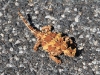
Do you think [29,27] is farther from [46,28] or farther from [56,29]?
[56,29]

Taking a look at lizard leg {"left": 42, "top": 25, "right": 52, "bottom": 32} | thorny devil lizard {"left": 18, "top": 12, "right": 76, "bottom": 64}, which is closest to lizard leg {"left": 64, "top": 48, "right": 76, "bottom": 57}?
thorny devil lizard {"left": 18, "top": 12, "right": 76, "bottom": 64}

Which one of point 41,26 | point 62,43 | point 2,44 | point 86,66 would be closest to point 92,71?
point 86,66

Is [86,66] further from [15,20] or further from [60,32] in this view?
[15,20]

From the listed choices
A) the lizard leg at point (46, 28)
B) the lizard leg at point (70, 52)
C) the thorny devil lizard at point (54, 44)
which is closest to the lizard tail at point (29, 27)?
the thorny devil lizard at point (54, 44)

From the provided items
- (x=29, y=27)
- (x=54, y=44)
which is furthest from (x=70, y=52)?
(x=29, y=27)

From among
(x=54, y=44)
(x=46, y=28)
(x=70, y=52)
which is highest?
(x=46, y=28)

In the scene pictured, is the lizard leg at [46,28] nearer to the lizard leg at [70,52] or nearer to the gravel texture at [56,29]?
the gravel texture at [56,29]

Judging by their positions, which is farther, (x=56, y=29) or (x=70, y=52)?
(x=56, y=29)
